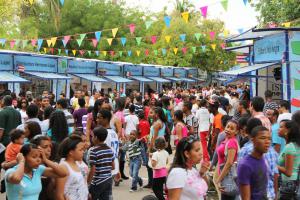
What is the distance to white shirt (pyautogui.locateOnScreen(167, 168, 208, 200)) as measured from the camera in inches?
168

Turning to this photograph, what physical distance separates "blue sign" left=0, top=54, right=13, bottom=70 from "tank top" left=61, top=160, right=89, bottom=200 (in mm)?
16426

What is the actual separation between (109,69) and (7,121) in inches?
819

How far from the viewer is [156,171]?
7703 mm

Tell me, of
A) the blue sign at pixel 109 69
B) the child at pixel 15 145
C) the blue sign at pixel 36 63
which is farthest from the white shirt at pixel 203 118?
the blue sign at pixel 109 69

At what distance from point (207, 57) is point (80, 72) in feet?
70.7

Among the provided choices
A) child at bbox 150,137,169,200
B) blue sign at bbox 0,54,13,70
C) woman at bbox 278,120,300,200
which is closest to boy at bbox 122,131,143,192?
child at bbox 150,137,169,200

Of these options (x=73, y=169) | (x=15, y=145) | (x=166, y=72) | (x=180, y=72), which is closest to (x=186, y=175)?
(x=73, y=169)

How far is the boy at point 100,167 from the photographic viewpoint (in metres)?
6.08

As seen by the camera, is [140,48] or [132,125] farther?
[140,48]

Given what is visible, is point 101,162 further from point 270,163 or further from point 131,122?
point 131,122

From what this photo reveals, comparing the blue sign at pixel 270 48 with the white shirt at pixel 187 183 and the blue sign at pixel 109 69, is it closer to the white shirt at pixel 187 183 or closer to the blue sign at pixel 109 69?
the white shirt at pixel 187 183

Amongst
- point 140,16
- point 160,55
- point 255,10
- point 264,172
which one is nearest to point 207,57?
point 160,55

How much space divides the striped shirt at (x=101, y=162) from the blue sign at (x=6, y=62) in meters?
15.4

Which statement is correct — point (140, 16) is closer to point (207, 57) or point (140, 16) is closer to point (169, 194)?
point (207, 57)
